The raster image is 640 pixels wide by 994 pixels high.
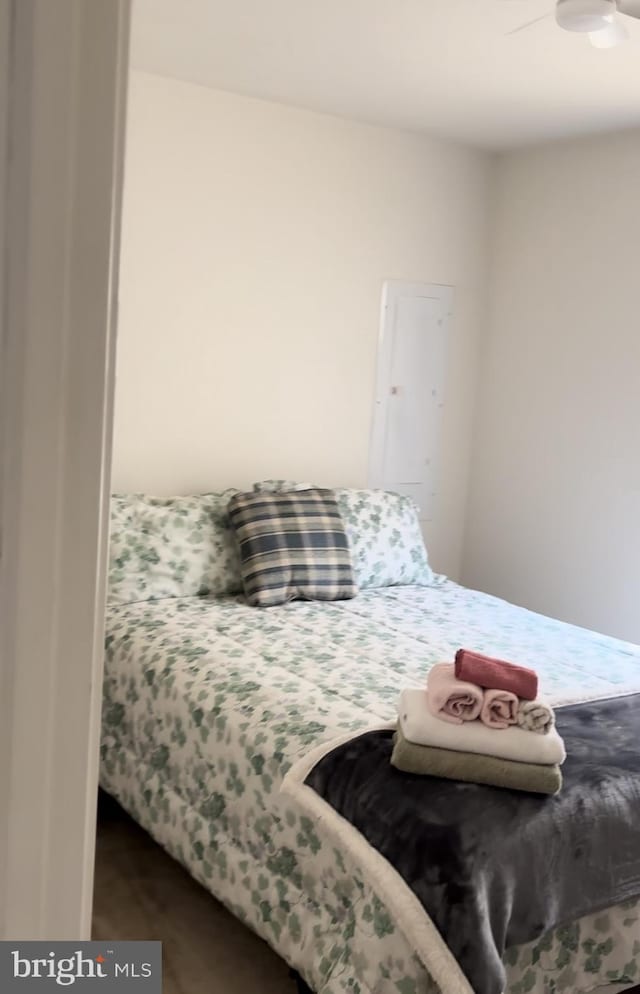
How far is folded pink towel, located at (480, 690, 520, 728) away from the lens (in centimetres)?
188

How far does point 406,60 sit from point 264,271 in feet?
3.17

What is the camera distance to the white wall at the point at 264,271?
3.31m

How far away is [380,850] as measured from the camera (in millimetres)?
1753

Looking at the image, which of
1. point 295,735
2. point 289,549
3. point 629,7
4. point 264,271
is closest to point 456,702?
point 295,735

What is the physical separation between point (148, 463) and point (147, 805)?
1305 millimetres

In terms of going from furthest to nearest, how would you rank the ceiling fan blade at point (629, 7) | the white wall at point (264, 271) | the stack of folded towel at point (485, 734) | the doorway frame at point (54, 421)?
the white wall at point (264, 271)
the ceiling fan blade at point (629, 7)
the stack of folded towel at point (485, 734)
the doorway frame at point (54, 421)

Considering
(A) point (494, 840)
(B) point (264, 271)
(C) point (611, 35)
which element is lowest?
(A) point (494, 840)

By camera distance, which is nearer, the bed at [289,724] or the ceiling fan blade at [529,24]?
the bed at [289,724]

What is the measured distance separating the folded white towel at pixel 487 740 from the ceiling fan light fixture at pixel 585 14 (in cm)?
167

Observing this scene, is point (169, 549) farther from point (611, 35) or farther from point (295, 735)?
point (611, 35)

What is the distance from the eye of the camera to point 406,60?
9.39ft

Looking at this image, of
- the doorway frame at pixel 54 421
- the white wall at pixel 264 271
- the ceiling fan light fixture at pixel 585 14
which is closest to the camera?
the doorway frame at pixel 54 421

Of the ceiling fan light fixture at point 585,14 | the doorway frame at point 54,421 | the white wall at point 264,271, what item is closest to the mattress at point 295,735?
the white wall at point 264,271

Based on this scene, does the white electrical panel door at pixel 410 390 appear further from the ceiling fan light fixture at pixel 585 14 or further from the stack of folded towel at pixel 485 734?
the stack of folded towel at pixel 485 734
